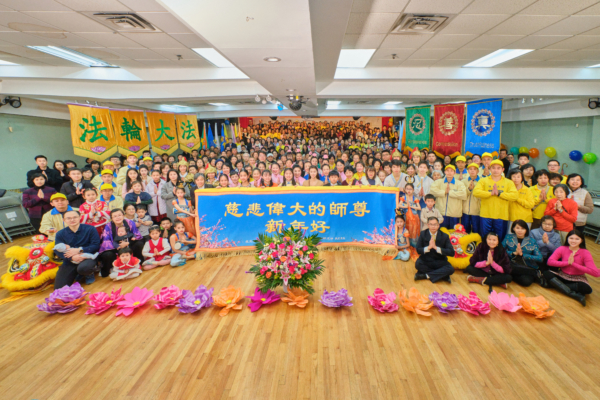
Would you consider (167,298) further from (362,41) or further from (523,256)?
(523,256)

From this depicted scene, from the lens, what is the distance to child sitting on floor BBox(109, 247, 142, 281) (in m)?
4.13

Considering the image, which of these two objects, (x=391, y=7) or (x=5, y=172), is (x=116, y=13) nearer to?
(x=391, y=7)

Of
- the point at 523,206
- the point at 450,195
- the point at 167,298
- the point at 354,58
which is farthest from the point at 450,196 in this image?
the point at 167,298

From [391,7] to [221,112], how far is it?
11.4 m

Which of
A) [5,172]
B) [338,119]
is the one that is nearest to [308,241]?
[5,172]

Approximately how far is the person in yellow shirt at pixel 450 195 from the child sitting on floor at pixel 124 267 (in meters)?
4.77

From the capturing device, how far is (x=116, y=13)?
320 centimetres

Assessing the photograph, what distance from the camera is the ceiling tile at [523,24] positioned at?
3.37 meters

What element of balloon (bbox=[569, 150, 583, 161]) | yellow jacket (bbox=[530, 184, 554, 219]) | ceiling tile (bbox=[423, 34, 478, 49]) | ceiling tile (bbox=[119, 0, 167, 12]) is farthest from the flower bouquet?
balloon (bbox=[569, 150, 583, 161])

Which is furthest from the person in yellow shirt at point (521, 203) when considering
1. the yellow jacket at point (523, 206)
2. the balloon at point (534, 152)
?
the balloon at point (534, 152)

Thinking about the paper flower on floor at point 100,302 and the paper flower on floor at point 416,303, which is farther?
the paper flower on floor at point 100,302

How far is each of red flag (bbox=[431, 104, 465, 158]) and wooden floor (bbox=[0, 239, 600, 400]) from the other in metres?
5.05

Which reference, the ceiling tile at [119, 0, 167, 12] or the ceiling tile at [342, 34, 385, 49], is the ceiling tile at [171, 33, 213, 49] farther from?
the ceiling tile at [342, 34, 385, 49]

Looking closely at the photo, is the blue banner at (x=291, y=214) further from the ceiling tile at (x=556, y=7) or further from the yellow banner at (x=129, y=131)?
the yellow banner at (x=129, y=131)
